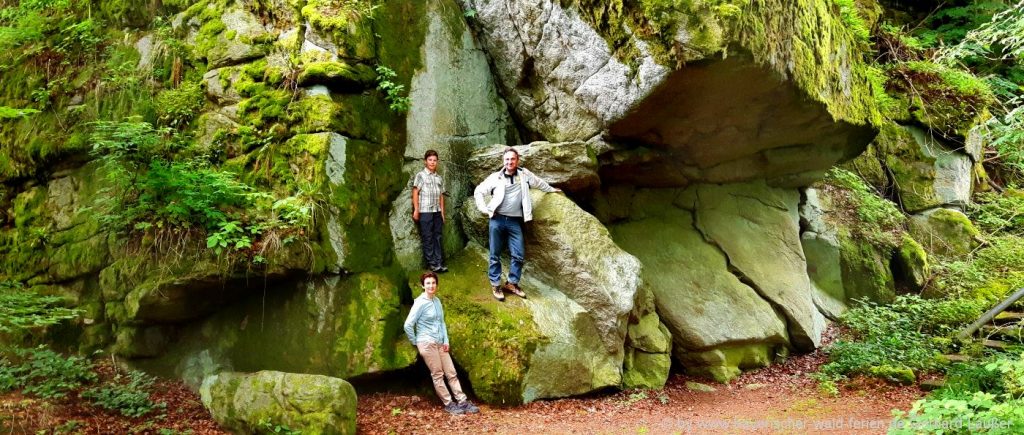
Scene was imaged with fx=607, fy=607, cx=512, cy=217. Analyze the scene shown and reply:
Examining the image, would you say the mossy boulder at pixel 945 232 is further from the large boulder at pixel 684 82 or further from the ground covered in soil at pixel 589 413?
the ground covered in soil at pixel 589 413

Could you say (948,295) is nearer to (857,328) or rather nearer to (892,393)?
(857,328)

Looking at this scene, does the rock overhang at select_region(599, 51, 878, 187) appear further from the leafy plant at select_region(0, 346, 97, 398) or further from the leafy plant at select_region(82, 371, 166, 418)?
the leafy plant at select_region(0, 346, 97, 398)

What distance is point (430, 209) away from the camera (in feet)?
25.5

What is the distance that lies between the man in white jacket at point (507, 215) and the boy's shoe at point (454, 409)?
142 cm

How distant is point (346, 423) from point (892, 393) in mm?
6833

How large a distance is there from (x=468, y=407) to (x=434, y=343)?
798mm

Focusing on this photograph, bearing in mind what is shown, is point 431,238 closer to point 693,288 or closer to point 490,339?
point 490,339

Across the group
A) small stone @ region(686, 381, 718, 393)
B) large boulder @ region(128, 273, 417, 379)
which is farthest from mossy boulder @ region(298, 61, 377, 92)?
small stone @ region(686, 381, 718, 393)

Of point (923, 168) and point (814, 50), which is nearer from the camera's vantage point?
point (814, 50)

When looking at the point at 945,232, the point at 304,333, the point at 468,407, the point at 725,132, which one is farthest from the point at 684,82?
the point at 945,232

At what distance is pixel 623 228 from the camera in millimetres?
10148

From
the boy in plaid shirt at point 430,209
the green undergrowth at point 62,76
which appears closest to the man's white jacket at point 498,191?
the boy in plaid shirt at point 430,209

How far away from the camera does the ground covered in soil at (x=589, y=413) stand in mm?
5734

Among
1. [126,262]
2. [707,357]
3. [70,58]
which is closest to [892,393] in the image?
[707,357]
